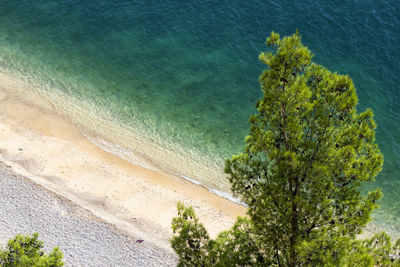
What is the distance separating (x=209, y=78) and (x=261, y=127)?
28274 millimetres

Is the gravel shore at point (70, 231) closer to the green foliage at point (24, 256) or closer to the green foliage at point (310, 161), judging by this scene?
the green foliage at point (24, 256)

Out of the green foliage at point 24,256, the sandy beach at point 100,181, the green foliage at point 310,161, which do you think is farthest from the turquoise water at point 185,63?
the green foliage at point 24,256

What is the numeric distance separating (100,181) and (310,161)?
66.1ft

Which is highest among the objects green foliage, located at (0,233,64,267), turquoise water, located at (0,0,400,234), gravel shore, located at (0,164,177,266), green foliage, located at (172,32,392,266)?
turquoise water, located at (0,0,400,234)

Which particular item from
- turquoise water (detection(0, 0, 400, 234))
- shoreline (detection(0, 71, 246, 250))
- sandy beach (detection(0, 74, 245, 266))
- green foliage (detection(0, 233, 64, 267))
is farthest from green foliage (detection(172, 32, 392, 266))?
turquoise water (detection(0, 0, 400, 234))

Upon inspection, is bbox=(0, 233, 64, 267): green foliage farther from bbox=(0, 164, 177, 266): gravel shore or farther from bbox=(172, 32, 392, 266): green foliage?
bbox=(0, 164, 177, 266): gravel shore

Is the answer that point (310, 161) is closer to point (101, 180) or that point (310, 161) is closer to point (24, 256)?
point (24, 256)

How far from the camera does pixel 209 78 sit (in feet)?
145

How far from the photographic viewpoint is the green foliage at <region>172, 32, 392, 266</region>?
15250mm

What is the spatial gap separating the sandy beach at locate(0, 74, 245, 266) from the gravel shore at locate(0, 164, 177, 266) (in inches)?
22.8

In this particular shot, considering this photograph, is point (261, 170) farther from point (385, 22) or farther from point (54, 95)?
point (385, 22)

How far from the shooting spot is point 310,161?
52.1 feet

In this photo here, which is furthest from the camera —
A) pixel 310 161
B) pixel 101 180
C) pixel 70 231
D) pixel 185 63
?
pixel 185 63

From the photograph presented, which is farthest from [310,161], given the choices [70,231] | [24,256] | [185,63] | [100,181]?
[185,63]
